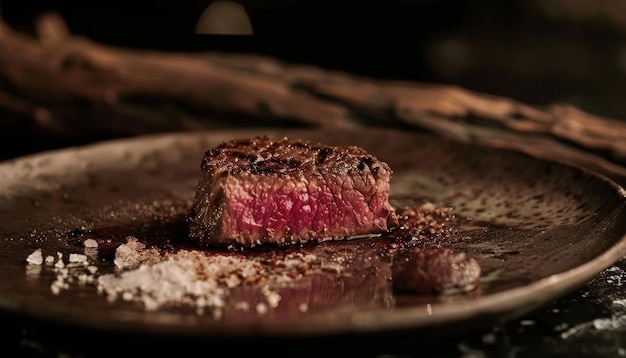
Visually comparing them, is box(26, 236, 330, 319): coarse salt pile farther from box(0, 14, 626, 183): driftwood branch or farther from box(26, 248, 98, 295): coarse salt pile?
box(0, 14, 626, 183): driftwood branch

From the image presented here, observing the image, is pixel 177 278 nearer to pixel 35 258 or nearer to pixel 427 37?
pixel 35 258

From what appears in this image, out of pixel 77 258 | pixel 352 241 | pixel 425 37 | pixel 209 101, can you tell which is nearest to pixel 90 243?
pixel 77 258

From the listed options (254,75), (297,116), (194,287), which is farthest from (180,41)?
(194,287)

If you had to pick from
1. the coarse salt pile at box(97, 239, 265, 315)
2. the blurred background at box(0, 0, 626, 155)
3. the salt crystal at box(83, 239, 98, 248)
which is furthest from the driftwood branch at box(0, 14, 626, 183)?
the blurred background at box(0, 0, 626, 155)

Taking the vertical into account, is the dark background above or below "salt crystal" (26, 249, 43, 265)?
above

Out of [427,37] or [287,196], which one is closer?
[287,196]

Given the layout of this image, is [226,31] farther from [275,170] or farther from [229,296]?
[229,296]
